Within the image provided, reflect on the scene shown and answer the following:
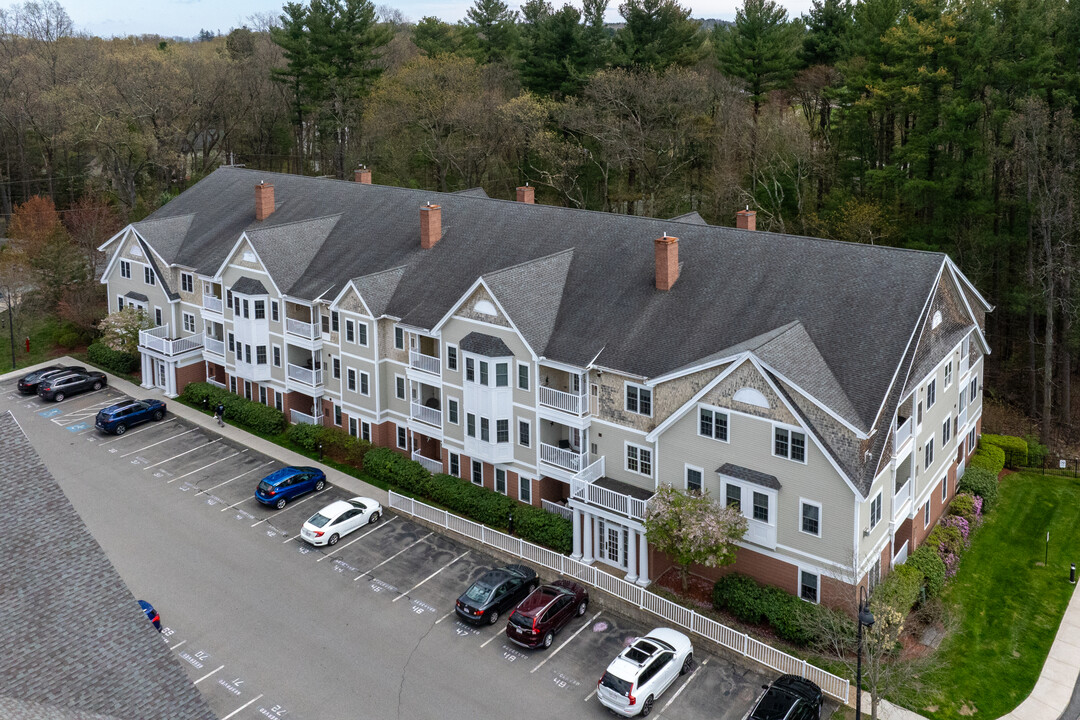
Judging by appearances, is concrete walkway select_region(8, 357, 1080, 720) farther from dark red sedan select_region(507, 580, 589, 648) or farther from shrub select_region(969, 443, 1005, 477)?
dark red sedan select_region(507, 580, 589, 648)

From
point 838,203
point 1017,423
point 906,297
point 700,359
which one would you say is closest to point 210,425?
point 700,359

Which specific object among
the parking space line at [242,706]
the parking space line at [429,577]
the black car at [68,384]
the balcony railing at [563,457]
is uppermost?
the black car at [68,384]

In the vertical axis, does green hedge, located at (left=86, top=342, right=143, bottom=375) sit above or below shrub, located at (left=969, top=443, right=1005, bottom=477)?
above

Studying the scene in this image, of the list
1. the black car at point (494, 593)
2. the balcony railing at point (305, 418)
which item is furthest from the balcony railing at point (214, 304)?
the black car at point (494, 593)

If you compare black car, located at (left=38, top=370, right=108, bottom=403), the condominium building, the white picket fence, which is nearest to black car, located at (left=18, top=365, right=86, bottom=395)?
black car, located at (left=38, top=370, right=108, bottom=403)

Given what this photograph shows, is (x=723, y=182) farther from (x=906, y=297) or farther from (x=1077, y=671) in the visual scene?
(x=1077, y=671)

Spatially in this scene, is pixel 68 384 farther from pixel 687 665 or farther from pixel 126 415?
pixel 687 665

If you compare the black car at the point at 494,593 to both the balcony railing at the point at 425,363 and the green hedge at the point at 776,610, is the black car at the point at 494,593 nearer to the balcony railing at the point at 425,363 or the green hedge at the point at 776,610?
the green hedge at the point at 776,610
